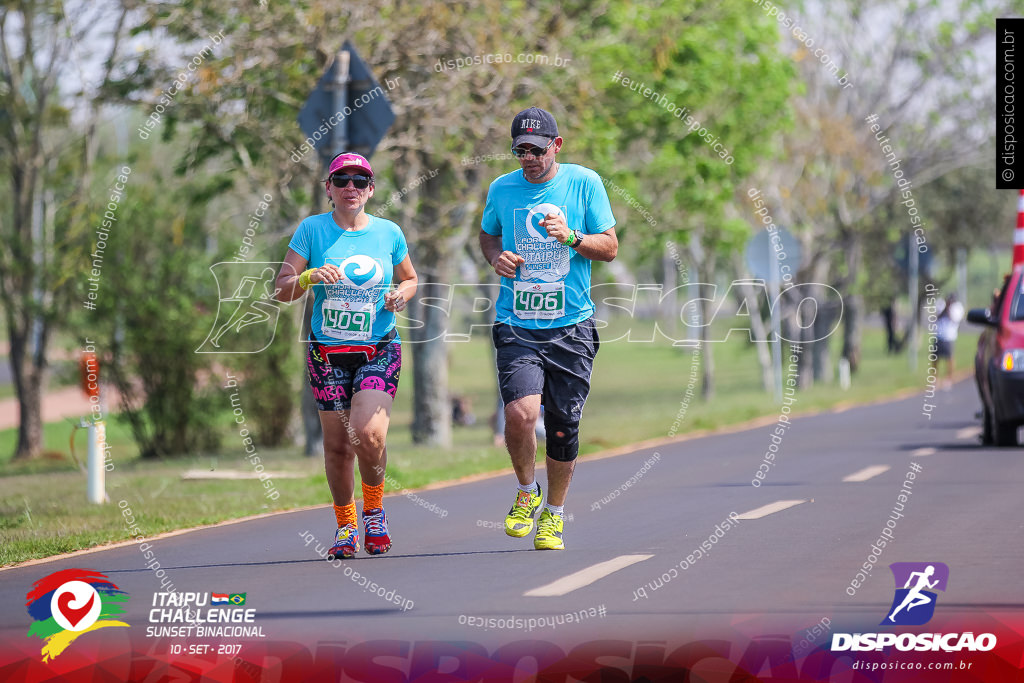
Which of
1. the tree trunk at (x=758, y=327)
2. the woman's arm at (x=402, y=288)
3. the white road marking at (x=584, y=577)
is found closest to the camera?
the white road marking at (x=584, y=577)

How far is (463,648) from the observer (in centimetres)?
577

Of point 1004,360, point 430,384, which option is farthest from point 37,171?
point 1004,360

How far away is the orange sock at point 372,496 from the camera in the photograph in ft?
26.7

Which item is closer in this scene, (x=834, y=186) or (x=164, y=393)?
(x=164, y=393)

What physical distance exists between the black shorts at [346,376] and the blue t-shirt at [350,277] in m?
0.11

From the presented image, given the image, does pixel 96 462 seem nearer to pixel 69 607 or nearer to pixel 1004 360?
pixel 69 607

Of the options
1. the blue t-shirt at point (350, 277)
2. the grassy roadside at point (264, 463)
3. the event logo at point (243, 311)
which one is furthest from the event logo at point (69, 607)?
the event logo at point (243, 311)

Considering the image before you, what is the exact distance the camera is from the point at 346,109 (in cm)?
1301

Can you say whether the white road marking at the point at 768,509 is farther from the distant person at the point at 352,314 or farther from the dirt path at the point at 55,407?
the dirt path at the point at 55,407

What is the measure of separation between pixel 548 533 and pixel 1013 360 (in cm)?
715

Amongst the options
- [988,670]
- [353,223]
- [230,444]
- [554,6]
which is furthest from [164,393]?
[988,670]

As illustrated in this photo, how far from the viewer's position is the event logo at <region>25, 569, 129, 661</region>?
6.13m

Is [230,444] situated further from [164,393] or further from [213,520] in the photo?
[213,520]

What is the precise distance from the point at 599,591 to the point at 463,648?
50.4 inches
